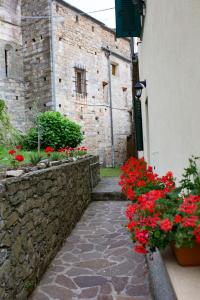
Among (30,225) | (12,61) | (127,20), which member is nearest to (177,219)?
(30,225)

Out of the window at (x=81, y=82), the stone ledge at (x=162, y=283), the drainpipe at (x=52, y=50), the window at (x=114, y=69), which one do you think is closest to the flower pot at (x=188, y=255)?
the stone ledge at (x=162, y=283)

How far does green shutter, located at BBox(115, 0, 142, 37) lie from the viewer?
21.5 ft

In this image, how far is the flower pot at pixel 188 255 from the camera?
1.48 m

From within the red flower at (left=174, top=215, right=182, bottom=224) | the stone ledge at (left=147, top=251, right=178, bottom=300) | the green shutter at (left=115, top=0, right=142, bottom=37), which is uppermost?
the green shutter at (left=115, top=0, right=142, bottom=37)

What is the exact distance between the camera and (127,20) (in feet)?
21.7

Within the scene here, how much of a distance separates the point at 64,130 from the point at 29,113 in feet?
9.16

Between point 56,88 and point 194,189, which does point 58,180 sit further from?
point 56,88

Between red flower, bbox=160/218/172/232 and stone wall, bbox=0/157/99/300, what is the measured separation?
168cm

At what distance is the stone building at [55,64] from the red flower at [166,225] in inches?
525

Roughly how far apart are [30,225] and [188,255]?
7.58 ft

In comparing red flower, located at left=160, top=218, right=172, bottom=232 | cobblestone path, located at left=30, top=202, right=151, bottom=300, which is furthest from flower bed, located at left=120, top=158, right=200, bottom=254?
cobblestone path, located at left=30, top=202, right=151, bottom=300

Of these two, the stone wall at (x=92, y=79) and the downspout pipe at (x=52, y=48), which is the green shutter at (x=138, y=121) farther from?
the stone wall at (x=92, y=79)

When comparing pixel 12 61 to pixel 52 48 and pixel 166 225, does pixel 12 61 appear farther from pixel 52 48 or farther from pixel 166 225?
pixel 166 225

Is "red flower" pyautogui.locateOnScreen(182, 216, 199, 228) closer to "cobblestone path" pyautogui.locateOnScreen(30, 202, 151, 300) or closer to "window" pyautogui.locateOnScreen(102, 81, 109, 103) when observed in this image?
"cobblestone path" pyautogui.locateOnScreen(30, 202, 151, 300)
